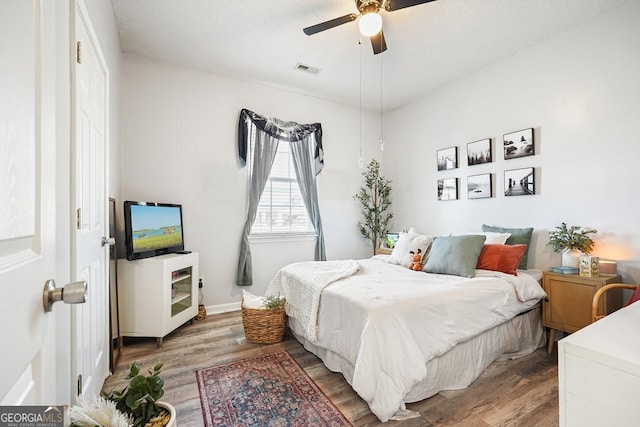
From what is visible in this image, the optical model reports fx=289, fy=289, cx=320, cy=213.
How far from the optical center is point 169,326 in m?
2.67

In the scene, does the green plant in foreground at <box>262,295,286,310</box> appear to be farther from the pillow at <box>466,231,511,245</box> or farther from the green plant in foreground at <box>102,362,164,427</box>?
the pillow at <box>466,231,511,245</box>

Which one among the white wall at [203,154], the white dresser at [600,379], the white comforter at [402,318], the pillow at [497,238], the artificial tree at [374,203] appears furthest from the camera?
the artificial tree at [374,203]

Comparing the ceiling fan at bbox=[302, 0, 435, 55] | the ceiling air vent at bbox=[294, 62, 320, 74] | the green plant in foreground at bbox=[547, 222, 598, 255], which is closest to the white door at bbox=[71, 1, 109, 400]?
the ceiling fan at bbox=[302, 0, 435, 55]

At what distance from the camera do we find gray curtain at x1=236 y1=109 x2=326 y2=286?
365 centimetres

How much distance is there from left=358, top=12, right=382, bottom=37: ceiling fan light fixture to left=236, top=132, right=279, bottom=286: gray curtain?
6.56 feet

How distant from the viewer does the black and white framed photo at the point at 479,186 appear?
331 centimetres

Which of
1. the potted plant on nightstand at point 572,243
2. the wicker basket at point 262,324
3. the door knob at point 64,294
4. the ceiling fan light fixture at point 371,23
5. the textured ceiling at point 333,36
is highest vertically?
the textured ceiling at point 333,36

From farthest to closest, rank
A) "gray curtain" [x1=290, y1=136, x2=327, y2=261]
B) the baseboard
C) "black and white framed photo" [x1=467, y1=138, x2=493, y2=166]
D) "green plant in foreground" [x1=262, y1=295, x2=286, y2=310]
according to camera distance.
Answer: "gray curtain" [x1=290, y1=136, x2=327, y2=261], the baseboard, "black and white framed photo" [x1=467, y1=138, x2=493, y2=166], "green plant in foreground" [x1=262, y1=295, x2=286, y2=310]

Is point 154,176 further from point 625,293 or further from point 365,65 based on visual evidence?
point 625,293

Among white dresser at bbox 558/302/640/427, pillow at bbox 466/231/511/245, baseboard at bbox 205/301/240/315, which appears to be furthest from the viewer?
baseboard at bbox 205/301/240/315

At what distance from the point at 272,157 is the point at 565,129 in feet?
10.3

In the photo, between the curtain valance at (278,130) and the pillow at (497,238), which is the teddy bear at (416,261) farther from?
the curtain valance at (278,130)

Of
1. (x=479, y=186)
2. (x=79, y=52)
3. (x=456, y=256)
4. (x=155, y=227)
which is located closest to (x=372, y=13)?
(x=79, y=52)

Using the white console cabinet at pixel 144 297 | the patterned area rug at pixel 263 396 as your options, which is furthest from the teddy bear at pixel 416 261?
the white console cabinet at pixel 144 297
